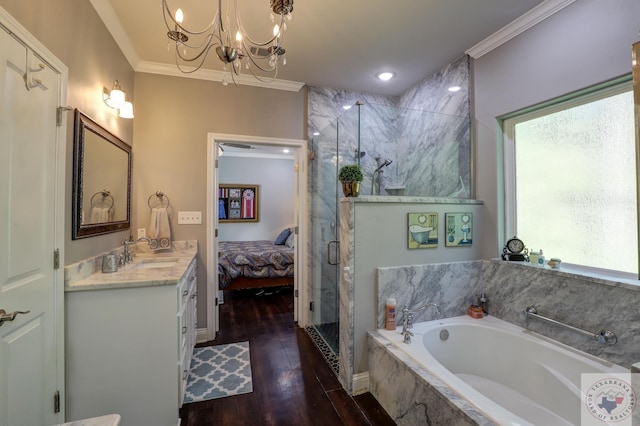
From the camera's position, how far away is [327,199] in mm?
2967

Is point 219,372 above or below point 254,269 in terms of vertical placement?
below

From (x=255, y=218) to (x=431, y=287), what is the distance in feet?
15.3

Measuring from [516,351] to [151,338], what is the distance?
7.82ft

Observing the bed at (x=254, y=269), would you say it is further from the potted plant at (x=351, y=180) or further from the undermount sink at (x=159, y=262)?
the potted plant at (x=351, y=180)

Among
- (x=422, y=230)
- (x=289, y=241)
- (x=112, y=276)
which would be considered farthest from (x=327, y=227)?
(x=289, y=241)

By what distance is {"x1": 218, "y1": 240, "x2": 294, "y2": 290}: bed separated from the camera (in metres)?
4.14

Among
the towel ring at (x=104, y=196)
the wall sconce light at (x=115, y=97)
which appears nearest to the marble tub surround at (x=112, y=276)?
the towel ring at (x=104, y=196)

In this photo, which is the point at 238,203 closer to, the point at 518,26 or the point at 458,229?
the point at 458,229

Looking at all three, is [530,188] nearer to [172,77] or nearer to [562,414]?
[562,414]

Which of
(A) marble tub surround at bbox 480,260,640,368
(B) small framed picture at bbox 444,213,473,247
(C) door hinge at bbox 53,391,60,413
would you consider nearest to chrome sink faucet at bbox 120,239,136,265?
(C) door hinge at bbox 53,391,60,413

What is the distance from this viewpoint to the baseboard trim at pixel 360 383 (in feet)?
6.82

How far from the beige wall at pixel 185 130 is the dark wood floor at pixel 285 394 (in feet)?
2.26

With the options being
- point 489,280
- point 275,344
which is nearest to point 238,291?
point 275,344

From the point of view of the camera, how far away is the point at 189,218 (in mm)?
2871
